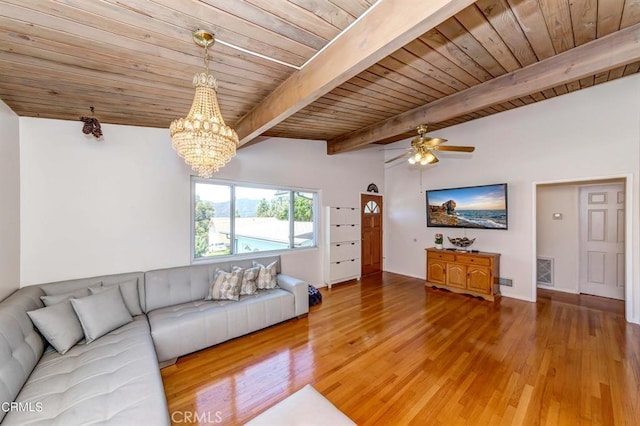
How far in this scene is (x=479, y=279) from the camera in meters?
4.19

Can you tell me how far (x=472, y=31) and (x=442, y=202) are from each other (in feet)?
11.8

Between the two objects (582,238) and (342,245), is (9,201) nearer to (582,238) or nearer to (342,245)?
(342,245)

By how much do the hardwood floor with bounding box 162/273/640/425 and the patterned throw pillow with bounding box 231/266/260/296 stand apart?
542mm

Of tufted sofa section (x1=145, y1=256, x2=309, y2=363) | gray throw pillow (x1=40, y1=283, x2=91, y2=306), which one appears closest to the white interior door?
tufted sofa section (x1=145, y1=256, x2=309, y2=363)

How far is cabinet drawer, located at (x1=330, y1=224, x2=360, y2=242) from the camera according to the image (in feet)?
16.4

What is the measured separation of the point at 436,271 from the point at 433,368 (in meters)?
2.72

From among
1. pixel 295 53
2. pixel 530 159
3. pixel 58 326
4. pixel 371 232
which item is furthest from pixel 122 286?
pixel 530 159

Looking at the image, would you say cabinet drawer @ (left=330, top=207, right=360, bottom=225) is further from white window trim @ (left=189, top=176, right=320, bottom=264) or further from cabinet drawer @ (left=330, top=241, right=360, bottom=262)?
cabinet drawer @ (left=330, top=241, right=360, bottom=262)

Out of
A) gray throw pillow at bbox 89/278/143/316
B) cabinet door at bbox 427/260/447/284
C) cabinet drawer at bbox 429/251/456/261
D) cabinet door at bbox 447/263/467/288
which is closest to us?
gray throw pillow at bbox 89/278/143/316

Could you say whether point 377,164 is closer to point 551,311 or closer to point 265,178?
point 265,178

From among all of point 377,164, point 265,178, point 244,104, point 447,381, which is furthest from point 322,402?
point 377,164

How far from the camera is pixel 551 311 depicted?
3598 millimetres

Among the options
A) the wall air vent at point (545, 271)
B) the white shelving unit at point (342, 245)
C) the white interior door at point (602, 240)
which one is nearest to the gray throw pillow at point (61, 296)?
the white shelving unit at point (342, 245)

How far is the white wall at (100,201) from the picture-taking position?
252cm
